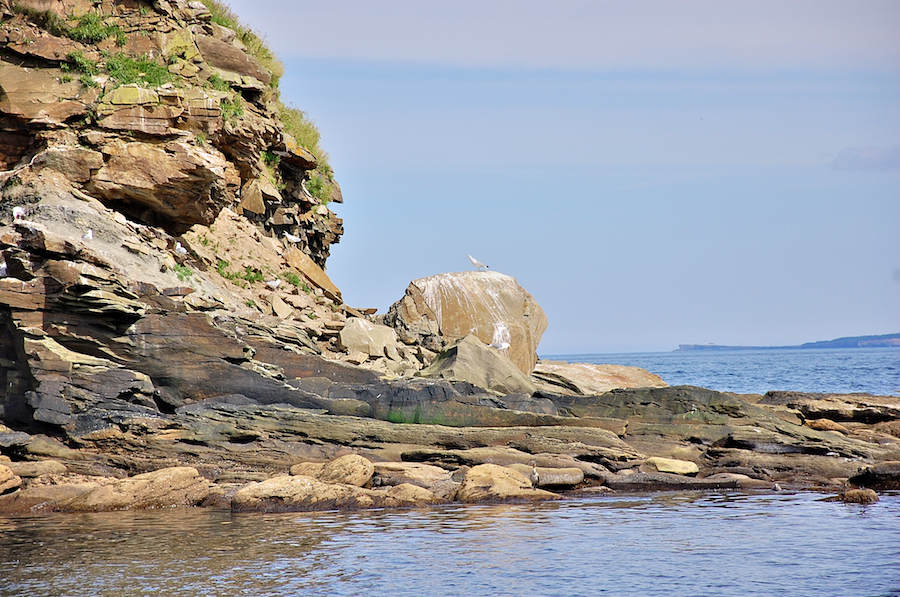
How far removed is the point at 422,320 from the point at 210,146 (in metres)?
9.45

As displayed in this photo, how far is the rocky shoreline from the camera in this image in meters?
17.0

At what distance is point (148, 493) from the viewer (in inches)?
640

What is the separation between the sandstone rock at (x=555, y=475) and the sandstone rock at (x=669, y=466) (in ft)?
5.26

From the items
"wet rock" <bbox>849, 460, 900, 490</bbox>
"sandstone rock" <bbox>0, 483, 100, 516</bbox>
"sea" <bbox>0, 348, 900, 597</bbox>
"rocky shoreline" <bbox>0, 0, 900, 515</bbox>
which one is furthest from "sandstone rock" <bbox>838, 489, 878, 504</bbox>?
"sandstone rock" <bbox>0, 483, 100, 516</bbox>

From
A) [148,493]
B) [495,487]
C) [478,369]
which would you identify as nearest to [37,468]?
[148,493]

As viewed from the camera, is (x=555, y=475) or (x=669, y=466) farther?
(x=669, y=466)

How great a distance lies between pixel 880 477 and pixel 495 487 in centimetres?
766

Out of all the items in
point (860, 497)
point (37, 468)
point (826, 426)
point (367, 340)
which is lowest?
point (860, 497)

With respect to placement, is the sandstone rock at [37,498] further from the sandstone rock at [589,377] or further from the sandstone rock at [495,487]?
the sandstone rock at [589,377]

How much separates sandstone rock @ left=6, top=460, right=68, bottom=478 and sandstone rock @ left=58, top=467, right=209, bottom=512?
1050 millimetres

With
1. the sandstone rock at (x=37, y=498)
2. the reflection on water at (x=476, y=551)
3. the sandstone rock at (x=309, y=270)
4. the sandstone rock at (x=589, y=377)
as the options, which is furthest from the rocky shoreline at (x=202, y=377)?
the sandstone rock at (x=589, y=377)

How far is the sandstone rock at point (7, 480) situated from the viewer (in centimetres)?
1577

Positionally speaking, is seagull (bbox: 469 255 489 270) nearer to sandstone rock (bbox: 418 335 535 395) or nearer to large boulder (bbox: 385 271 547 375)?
large boulder (bbox: 385 271 547 375)

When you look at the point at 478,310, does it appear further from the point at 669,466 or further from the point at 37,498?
the point at 37,498
